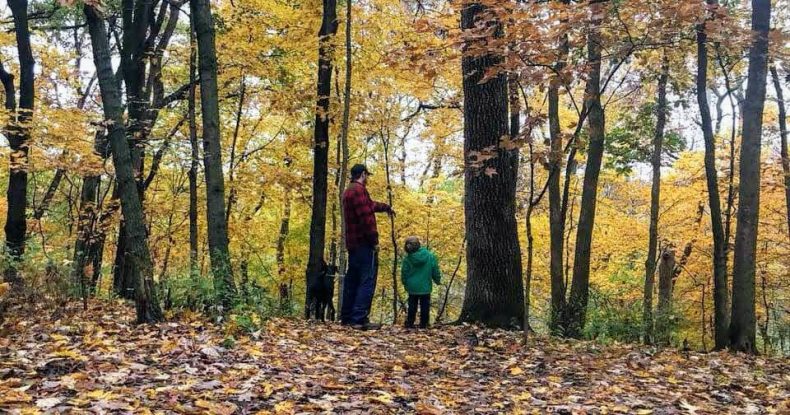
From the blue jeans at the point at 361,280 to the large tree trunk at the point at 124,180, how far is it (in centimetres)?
247

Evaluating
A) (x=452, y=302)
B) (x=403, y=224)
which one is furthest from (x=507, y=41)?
(x=452, y=302)

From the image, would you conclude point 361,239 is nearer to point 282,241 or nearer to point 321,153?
point 321,153

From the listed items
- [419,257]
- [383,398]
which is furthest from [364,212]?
[383,398]

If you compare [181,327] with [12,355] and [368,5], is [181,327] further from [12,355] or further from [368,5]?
[368,5]

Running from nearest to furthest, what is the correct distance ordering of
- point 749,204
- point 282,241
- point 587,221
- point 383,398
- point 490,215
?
point 383,398, point 490,215, point 749,204, point 587,221, point 282,241

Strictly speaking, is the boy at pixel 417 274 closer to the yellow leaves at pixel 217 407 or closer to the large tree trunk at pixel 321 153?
the large tree trunk at pixel 321 153

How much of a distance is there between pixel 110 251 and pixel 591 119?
18342 millimetres

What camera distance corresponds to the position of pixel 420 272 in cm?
851

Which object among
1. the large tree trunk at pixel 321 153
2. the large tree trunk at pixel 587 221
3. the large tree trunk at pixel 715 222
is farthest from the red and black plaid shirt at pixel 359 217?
the large tree trunk at pixel 715 222

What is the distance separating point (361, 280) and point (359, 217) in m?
0.83

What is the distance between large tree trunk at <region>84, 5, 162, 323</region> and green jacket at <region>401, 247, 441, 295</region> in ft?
11.7

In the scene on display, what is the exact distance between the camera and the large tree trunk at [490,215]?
7605mm

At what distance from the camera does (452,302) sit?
27.0m

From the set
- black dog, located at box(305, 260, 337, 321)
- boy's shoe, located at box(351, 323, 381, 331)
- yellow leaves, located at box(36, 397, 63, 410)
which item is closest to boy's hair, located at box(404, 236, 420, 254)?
boy's shoe, located at box(351, 323, 381, 331)
